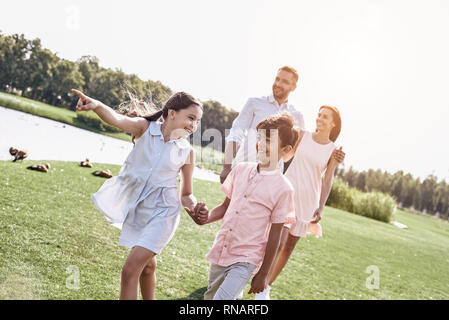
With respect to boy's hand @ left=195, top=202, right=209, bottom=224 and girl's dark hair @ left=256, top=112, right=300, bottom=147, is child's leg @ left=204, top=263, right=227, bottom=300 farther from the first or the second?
girl's dark hair @ left=256, top=112, right=300, bottom=147

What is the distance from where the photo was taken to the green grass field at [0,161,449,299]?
3.92m

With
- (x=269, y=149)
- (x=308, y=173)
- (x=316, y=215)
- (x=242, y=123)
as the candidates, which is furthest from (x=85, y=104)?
(x=316, y=215)

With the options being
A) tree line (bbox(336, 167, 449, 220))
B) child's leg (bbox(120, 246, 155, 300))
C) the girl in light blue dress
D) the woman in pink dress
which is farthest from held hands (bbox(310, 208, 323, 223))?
tree line (bbox(336, 167, 449, 220))

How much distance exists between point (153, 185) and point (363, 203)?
2271 centimetres

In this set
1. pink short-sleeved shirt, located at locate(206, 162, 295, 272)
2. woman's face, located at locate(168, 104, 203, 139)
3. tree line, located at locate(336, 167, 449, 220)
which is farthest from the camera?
tree line, located at locate(336, 167, 449, 220)

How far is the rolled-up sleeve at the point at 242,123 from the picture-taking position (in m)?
4.99

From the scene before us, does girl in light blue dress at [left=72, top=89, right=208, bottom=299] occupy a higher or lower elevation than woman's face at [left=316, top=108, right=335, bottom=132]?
lower

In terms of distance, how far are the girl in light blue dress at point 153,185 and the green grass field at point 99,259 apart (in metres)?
0.94

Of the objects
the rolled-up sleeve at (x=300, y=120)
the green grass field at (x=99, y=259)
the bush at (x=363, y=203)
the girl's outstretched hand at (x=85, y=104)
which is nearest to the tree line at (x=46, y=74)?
the bush at (x=363, y=203)

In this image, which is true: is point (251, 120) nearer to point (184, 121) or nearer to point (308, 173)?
point (308, 173)

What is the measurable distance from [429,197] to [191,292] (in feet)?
210

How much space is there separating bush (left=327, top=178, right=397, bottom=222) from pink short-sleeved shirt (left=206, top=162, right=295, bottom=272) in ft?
70.7

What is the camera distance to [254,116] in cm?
501
